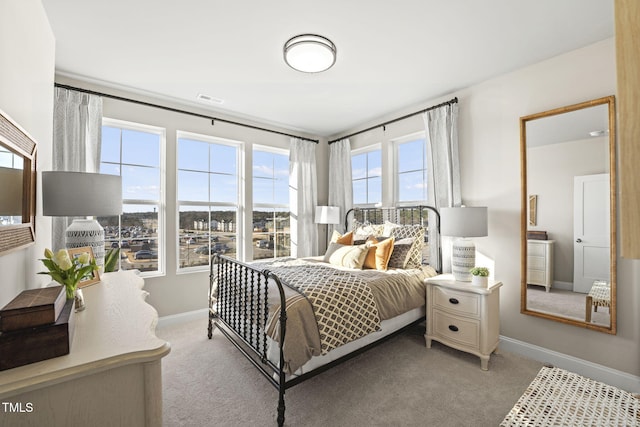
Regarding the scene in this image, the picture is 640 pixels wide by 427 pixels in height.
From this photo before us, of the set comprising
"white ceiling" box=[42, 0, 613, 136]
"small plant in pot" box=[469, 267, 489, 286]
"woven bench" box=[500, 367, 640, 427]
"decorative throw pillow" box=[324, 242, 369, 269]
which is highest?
"white ceiling" box=[42, 0, 613, 136]

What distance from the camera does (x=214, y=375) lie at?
7.65 feet

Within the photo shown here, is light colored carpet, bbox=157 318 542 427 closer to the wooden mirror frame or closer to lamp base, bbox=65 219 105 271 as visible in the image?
lamp base, bbox=65 219 105 271

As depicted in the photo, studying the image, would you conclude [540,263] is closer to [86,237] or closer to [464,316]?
[464,316]

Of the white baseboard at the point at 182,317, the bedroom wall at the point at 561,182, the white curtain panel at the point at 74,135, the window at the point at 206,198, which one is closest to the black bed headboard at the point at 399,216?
the bedroom wall at the point at 561,182

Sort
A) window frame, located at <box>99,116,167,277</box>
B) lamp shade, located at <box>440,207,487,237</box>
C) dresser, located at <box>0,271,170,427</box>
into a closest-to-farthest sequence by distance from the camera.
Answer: dresser, located at <box>0,271,170,427</box> < lamp shade, located at <box>440,207,487,237</box> < window frame, located at <box>99,116,167,277</box>

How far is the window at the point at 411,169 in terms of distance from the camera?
3.69m

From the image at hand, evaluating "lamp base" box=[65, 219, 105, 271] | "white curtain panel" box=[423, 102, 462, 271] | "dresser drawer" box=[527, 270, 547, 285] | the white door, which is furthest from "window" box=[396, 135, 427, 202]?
"lamp base" box=[65, 219, 105, 271]

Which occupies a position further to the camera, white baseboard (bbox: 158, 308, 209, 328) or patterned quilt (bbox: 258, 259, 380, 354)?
white baseboard (bbox: 158, 308, 209, 328)

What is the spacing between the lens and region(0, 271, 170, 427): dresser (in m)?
Answer: 0.87

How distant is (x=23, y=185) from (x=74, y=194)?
1.05ft

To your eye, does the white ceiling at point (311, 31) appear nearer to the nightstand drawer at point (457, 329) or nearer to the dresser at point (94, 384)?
the dresser at point (94, 384)

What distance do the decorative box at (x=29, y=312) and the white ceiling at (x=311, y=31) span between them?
2.00 meters

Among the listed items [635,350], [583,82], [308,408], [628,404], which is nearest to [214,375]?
[308,408]

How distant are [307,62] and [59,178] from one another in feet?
6.55
